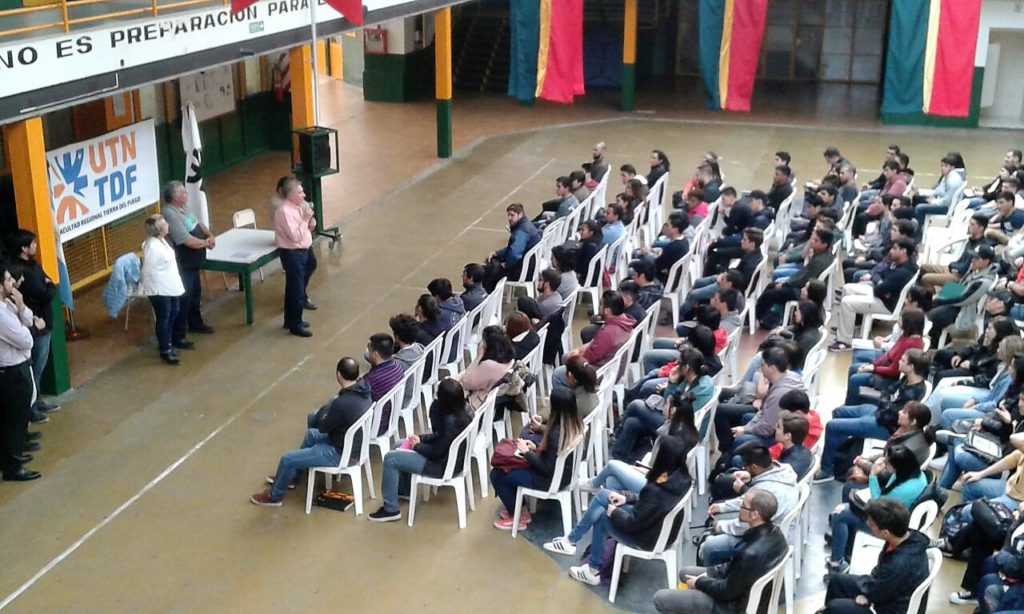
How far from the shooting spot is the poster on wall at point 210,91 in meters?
15.6

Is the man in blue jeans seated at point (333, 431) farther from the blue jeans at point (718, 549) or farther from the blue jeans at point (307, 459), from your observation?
the blue jeans at point (718, 549)

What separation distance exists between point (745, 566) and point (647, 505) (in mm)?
843

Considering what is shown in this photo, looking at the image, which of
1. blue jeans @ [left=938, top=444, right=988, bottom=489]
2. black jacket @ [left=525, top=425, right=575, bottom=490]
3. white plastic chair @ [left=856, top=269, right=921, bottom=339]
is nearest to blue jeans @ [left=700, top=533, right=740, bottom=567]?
black jacket @ [left=525, top=425, right=575, bottom=490]

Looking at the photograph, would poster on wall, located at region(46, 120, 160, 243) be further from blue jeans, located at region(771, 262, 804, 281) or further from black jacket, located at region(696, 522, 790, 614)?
black jacket, located at region(696, 522, 790, 614)

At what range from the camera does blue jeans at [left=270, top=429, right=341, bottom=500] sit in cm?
775

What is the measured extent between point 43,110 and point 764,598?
635cm

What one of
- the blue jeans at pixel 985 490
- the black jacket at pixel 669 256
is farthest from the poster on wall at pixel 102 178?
the blue jeans at pixel 985 490

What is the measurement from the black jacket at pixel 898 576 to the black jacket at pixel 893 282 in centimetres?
477

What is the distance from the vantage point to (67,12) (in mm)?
9555

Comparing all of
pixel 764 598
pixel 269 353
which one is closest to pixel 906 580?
pixel 764 598

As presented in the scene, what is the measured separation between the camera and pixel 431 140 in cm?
1945

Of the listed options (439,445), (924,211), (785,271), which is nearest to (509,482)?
(439,445)

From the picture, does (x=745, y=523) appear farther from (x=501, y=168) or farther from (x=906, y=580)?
(x=501, y=168)

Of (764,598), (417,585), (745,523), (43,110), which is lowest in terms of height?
(417,585)
